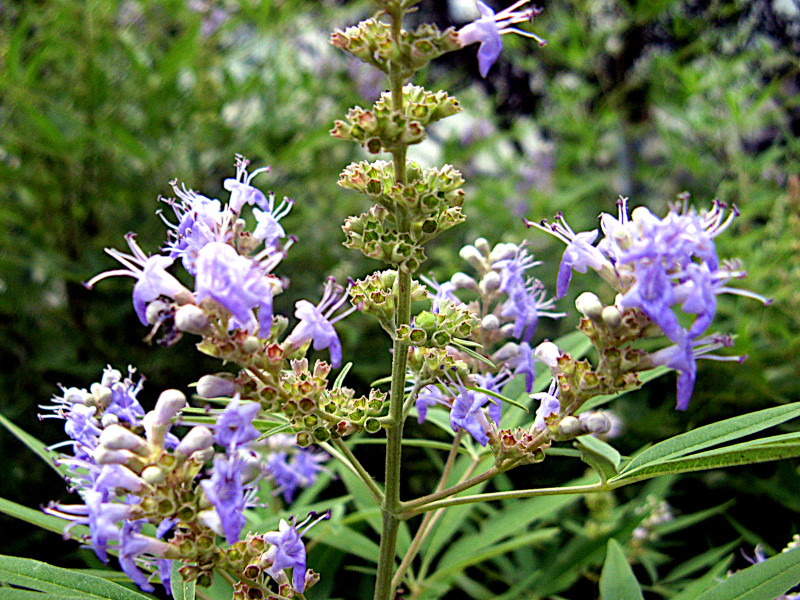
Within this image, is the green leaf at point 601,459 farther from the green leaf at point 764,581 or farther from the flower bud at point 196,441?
the flower bud at point 196,441

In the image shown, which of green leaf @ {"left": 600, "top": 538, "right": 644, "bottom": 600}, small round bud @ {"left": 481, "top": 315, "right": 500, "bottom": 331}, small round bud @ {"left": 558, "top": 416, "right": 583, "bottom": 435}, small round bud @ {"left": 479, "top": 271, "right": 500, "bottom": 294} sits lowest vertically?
green leaf @ {"left": 600, "top": 538, "right": 644, "bottom": 600}

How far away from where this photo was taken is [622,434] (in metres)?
2.46

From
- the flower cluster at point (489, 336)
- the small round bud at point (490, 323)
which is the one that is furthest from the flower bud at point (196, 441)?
the small round bud at point (490, 323)

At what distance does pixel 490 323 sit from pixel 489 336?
0.05 meters

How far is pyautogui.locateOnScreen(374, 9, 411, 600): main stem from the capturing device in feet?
3.17

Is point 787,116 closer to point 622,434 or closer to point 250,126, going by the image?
point 622,434

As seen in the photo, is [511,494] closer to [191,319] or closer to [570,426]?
[570,426]

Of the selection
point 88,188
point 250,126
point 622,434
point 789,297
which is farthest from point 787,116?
point 88,188

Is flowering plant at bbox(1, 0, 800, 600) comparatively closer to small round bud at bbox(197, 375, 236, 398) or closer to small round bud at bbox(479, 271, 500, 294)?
small round bud at bbox(197, 375, 236, 398)

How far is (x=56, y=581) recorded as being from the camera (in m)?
0.98

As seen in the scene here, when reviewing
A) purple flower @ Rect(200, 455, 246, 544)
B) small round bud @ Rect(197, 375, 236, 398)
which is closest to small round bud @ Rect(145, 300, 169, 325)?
small round bud @ Rect(197, 375, 236, 398)

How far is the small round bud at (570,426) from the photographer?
1.00 metres

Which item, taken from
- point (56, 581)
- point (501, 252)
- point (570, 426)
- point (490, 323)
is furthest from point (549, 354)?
point (56, 581)

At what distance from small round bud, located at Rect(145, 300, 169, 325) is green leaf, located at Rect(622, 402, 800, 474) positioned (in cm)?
67
